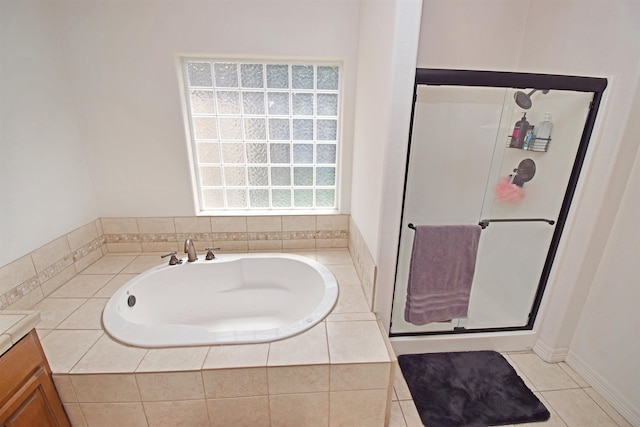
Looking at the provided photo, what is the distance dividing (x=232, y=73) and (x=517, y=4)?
1.90 meters

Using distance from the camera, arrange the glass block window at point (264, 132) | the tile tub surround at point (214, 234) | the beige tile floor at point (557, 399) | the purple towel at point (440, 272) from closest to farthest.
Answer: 1. the beige tile floor at point (557, 399)
2. the purple towel at point (440, 272)
3. the glass block window at point (264, 132)
4. the tile tub surround at point (214, 234)

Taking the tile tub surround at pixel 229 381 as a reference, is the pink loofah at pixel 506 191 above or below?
above

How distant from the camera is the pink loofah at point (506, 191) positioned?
70.5 inches

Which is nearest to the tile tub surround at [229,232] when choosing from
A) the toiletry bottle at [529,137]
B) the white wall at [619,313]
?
the toiletry bottle at [529,137]

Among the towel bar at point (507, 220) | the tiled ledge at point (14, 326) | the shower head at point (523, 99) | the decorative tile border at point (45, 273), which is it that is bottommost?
the decorative tile border at point (45, 273)

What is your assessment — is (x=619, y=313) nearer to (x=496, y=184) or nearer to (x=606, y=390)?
(x=606, y=390)

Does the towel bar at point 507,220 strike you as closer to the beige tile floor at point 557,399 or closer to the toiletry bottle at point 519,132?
the toiletry bottle at point 519,132

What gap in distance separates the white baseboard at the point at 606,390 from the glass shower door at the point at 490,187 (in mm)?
319

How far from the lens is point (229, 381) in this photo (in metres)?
1.18

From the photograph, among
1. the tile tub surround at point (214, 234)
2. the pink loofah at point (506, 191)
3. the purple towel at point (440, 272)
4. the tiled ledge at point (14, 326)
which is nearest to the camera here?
the tiled ledge at point (14, 326)

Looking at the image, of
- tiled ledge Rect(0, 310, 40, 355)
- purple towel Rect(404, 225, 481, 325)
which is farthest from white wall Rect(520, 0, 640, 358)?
tiled ledge Rect(0, 310, 40, 355)

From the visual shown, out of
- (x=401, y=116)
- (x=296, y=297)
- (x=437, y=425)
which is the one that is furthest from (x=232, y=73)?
(x=437, y=425)

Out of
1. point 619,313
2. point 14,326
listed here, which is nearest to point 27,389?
point 14,326

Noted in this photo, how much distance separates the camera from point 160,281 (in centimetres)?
188
